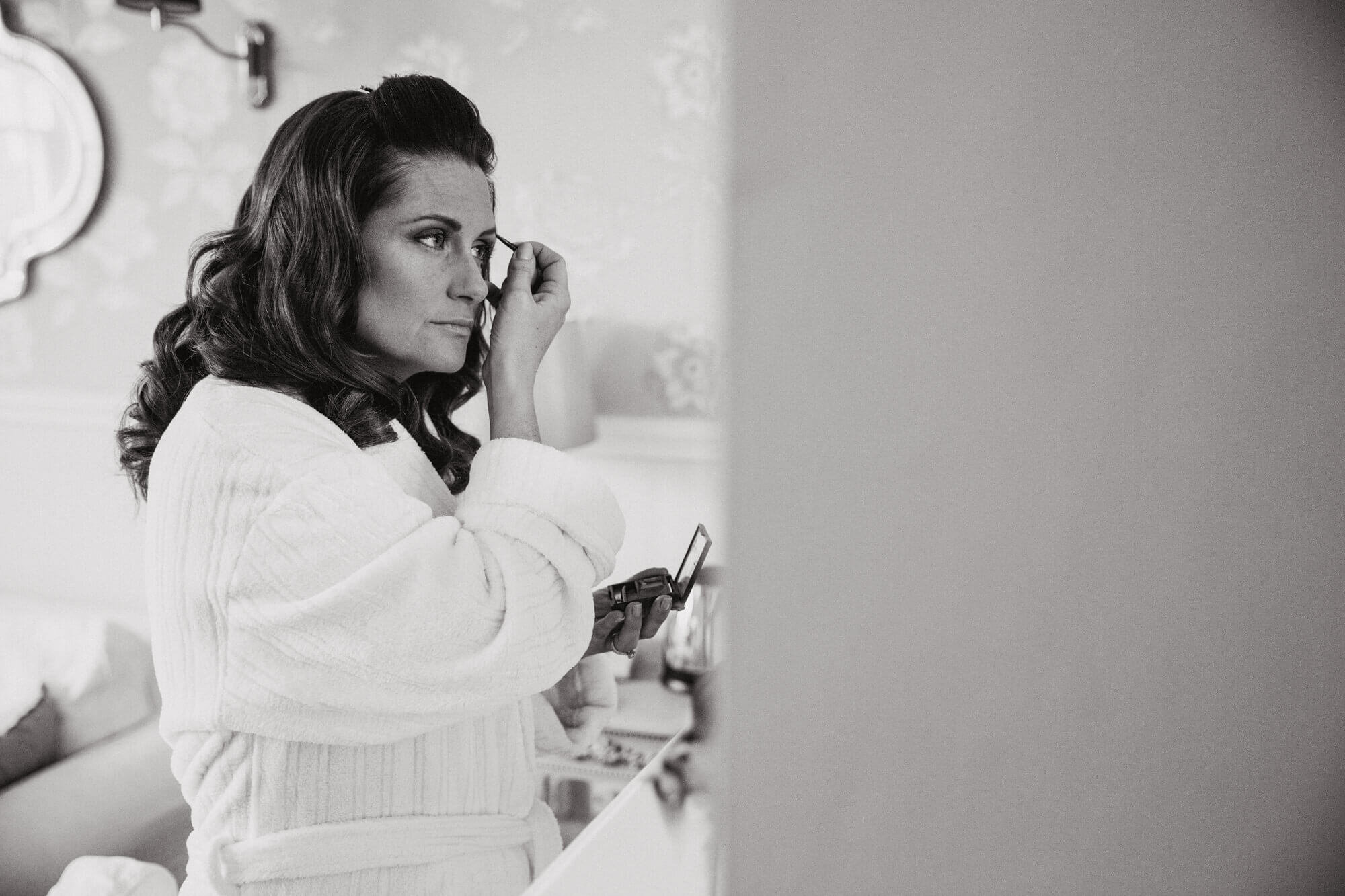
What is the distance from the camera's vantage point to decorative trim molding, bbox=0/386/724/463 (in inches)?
72.2

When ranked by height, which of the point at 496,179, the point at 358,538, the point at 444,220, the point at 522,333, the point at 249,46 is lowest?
the point at 358,538

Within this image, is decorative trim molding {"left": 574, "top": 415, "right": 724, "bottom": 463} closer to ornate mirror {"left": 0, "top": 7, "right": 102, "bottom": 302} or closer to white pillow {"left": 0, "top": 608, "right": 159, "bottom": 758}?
white pillow {"left": 0, "top": 608, "right": 159, "bottom": 758}

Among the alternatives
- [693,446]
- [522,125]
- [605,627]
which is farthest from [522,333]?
[522,125]

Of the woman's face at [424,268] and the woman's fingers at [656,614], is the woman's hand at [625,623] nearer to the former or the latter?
the woman's fingers at [656,614]

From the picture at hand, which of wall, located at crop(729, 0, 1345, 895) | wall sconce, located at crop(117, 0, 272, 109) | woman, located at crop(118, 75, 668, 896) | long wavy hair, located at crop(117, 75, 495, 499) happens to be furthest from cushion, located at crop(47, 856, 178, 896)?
wall sconce, located at crop(117, 0, 272, 109)

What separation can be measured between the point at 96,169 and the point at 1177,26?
2.47 m

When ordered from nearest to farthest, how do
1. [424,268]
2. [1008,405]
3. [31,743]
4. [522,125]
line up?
[1008,405] → [424,268] → [31,743] → [522,125]

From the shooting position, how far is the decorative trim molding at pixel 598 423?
1.83 meters

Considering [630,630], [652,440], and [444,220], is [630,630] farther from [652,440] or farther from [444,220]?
[652,440]

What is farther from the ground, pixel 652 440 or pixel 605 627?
pixel 652 440

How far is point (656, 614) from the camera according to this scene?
92 centimetres

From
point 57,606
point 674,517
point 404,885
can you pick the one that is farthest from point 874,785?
point 57,606

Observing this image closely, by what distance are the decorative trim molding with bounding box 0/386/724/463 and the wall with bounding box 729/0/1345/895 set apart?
102 cm

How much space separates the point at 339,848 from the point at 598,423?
1.22 m
